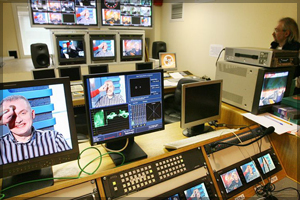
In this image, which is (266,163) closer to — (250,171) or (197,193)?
(250,171)

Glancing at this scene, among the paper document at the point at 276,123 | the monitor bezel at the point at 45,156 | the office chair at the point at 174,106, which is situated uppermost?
the monitor bezel at the point at 45,156

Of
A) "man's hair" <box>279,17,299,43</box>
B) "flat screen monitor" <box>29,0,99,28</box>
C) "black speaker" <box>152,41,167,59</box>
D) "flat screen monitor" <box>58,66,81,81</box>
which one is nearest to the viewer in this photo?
"man's hair" <box>279,17,299,43</box>

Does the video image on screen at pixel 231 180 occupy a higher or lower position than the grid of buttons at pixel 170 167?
lower

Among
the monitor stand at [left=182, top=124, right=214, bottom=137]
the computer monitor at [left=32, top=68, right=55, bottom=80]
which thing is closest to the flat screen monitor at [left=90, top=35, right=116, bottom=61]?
the computer monitor at [left=32, top=68, right=55, bottom=80]

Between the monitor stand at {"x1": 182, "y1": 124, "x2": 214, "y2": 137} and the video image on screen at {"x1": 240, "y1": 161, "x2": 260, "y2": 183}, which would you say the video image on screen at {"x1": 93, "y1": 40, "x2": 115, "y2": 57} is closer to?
the monitor stand at {"x1": 182, "y1": 124, "x2": 214, "y2": 137}

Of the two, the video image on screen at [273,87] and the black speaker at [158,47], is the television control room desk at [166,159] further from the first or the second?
the black speaker at [158,47]

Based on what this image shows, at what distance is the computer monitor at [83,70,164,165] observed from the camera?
107 centimetres

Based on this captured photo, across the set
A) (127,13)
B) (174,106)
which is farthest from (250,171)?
(127,13)

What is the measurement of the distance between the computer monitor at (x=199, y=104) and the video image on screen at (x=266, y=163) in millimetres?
391

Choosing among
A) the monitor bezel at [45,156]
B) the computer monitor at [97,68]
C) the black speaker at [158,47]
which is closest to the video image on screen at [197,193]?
the monitor bezel at [45,156]

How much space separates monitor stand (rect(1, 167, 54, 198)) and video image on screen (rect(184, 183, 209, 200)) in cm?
64

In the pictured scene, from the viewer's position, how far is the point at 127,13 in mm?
3117

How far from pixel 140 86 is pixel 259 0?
2.76 m

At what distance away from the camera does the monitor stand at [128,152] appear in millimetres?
1138
